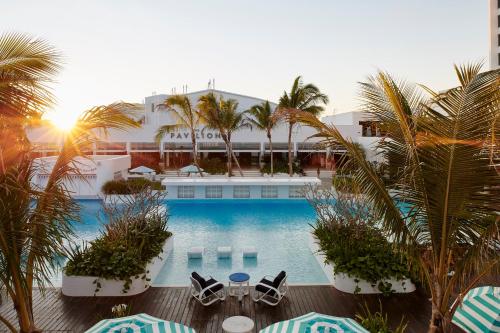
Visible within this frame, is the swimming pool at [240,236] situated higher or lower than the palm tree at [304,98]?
lower

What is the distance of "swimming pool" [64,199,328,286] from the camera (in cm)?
1067

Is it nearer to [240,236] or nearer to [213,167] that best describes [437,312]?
[240,236]

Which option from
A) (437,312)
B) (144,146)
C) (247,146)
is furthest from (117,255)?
(247,146)

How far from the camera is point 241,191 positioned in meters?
22.1

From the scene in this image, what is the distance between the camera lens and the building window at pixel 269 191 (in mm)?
22094

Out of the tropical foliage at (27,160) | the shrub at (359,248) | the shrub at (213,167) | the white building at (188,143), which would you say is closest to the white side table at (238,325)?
the tropical foliage at (27,160)

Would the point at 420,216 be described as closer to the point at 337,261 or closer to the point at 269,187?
the point at 337,261

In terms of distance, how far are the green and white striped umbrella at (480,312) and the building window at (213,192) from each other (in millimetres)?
17023

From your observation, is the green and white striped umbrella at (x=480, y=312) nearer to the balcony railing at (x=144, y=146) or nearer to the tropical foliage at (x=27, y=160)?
the tropical foliage at (x=27, y=160)

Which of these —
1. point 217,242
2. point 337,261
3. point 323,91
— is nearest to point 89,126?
point 337,261

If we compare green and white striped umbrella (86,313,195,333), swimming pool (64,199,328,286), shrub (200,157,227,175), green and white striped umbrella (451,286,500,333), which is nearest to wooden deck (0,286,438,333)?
green and white striped umbrella (451,286,500,333)

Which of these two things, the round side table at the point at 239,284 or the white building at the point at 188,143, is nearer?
the round side table at the point at 239,284

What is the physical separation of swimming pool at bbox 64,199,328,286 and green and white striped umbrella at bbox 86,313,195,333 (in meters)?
1.98

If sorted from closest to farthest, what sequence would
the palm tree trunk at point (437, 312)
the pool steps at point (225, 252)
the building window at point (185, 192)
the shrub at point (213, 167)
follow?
1. the palm tree trunk at point (437, 312)
2. the pool steps at point (225, 252)
3. the building window at point (185, 192)
4. the shrub at point (213, 167)
